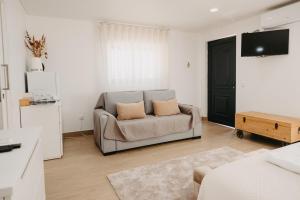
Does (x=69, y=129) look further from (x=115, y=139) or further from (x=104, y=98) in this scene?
(x=115, y=139)

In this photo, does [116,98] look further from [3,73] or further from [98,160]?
[3,73]

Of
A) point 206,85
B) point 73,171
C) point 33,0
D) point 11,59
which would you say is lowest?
point 73,171

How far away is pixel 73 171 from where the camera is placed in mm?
2756

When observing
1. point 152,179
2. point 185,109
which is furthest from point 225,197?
point 185,109

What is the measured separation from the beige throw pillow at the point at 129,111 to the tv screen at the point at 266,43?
89.6 inches

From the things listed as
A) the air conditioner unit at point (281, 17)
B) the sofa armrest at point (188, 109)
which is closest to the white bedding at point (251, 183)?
the sofa armrest at point (188, 109)

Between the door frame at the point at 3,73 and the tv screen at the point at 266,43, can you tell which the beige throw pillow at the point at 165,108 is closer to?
the tv screen at the point at 266,43

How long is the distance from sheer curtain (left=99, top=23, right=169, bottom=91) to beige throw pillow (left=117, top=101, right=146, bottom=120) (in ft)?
2.78

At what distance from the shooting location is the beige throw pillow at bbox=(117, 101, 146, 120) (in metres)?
3.75

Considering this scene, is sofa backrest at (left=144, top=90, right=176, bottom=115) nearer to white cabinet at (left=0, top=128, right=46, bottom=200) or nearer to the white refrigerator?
the white refrigerator

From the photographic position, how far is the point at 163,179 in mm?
2463

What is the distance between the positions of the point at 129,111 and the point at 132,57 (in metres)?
1.43

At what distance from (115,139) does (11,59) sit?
177 cm


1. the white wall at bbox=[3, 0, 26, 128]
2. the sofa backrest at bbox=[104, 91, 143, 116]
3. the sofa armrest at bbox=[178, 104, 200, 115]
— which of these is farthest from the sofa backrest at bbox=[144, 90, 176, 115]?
the white wall at bbox=[3, 0, 26, 128]
